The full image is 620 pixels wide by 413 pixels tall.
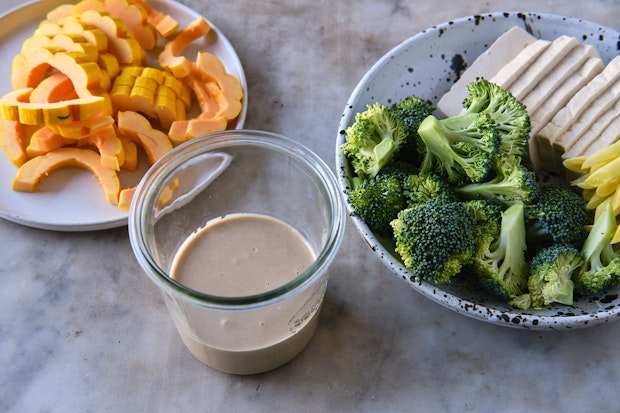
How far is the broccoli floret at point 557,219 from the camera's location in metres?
1.35

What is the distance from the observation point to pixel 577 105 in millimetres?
1551

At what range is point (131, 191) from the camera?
1562 millimetres

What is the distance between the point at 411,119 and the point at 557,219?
0.35m

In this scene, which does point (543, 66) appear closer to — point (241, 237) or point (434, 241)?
point (434, 241)

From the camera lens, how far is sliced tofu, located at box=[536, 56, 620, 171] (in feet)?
5.01

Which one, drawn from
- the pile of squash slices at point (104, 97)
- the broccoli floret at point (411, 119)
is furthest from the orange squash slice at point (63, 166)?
the broccoli floret at point (411, 119)

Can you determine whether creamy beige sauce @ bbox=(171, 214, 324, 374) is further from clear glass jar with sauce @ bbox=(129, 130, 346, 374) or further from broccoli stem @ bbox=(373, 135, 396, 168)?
broccoli stem @ bbox=(373, 135, 396, 168)

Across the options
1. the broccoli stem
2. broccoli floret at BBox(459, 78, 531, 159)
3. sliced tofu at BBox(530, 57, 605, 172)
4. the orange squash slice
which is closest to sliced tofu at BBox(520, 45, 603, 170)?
sliced tofu at BBox(530, 57, 605, 172)

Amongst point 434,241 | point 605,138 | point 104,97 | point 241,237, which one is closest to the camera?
point 434,241

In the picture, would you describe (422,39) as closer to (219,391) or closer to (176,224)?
(176,224)

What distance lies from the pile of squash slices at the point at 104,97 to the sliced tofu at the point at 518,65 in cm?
60

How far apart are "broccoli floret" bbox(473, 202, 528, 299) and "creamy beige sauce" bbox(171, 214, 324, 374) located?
309mm

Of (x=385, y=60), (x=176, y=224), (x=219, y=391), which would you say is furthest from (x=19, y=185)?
(x=385, y=60)

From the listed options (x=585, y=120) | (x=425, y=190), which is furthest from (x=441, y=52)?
(x=425, y=190)
